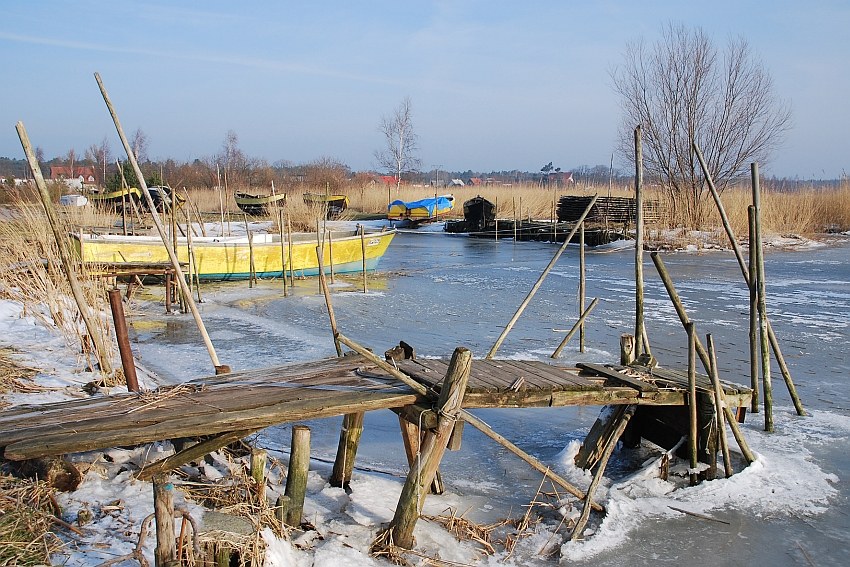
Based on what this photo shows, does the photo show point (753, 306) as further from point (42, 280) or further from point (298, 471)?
point (42, 280)

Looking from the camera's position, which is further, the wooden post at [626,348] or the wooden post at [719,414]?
the wooden post at [626,348]

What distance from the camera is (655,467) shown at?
5.37 metres

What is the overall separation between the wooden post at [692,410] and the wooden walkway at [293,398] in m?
0.13

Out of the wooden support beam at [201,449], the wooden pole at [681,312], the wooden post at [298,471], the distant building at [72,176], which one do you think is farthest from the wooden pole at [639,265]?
the distant building at [72,176]

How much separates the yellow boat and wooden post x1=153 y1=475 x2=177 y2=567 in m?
11.3

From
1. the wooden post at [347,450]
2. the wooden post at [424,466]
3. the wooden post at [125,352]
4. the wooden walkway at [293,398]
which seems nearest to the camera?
the wooden walkway at [293,398]

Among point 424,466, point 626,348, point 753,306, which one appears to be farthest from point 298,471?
point 753,306

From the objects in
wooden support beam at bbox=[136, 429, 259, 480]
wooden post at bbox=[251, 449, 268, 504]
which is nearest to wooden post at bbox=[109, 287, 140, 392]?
wooden support beam at bbox=[136, 429, 259, 480]

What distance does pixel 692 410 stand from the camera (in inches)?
205

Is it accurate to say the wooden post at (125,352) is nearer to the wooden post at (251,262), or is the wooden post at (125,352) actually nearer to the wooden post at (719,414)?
the wooden post at (719,414)

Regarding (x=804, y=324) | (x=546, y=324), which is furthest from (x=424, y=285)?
(x=804, y=324)

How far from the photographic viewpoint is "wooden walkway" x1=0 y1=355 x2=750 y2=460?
12.8 ft

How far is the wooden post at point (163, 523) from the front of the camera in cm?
307

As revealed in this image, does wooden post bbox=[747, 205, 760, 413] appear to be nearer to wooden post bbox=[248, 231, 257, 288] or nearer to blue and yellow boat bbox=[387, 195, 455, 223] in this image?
wooden post bbox=[248, 231, 257, 288]
